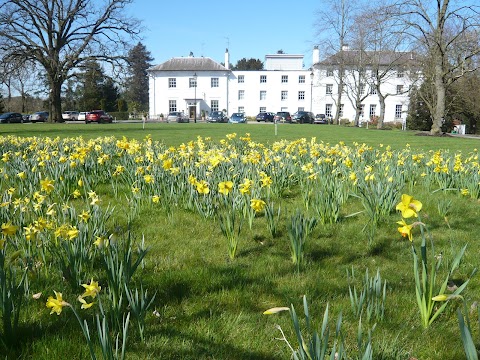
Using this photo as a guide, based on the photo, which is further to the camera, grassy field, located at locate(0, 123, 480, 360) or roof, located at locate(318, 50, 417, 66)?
roof, located at locate(318, 50, 417, 66)

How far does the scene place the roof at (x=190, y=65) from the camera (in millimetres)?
53875

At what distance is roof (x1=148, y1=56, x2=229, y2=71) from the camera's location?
2121 inches

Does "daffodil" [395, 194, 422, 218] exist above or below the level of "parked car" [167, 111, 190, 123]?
below

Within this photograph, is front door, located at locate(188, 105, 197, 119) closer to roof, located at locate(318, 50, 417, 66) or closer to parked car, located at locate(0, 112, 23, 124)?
roof, located at locate(318, 50, 417, 66)

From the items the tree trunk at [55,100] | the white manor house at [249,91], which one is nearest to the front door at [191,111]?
the white manor house at [249,91]

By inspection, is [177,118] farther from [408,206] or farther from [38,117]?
[408,206]

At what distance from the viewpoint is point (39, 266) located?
2557 millimetres

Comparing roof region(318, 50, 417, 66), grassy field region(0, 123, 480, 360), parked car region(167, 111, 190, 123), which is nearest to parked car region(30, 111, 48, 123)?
parked car region(167, 111, 190, 123)

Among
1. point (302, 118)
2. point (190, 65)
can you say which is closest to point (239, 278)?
point (302, 118)

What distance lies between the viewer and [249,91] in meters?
55.4

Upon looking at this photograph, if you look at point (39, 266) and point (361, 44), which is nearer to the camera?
point (39, 266)

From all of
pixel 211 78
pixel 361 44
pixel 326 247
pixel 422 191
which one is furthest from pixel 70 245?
pixel 211 78

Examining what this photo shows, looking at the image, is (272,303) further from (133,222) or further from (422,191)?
(422,191)

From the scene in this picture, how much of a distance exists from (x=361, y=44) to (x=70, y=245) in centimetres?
3360
